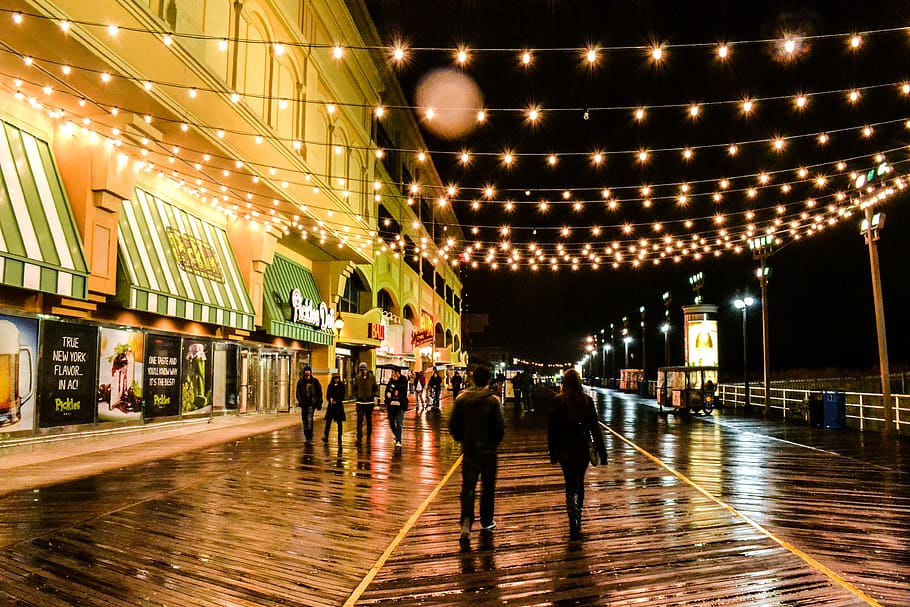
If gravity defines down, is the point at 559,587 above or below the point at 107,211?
below

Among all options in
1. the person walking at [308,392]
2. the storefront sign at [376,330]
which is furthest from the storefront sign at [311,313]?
the person walking at [308,392]

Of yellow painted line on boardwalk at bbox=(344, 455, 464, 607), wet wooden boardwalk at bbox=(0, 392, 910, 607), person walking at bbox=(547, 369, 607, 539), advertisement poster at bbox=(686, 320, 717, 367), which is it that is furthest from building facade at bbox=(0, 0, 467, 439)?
advertisement poster at bbox=(686, 320, 717, 367)

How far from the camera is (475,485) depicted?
7109 mm

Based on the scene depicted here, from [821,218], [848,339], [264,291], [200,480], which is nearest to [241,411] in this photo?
[264,291]

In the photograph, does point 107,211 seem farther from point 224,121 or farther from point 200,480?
point 200,480

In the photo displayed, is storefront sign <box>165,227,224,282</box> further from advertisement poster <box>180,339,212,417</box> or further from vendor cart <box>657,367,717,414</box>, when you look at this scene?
vendor cart <box>657,367,717,414</box>

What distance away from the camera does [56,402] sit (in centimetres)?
1435

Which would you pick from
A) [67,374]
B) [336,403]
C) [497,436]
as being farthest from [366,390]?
[497,436]

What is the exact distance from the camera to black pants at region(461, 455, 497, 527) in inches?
280

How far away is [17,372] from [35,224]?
284 centimetres

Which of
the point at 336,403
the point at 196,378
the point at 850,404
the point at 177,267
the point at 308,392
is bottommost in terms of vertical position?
the point at 850,404

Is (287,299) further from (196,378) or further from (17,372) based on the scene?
(17,372)

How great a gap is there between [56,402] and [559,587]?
1264 cm

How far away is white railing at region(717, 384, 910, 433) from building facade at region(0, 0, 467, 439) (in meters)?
17.0
